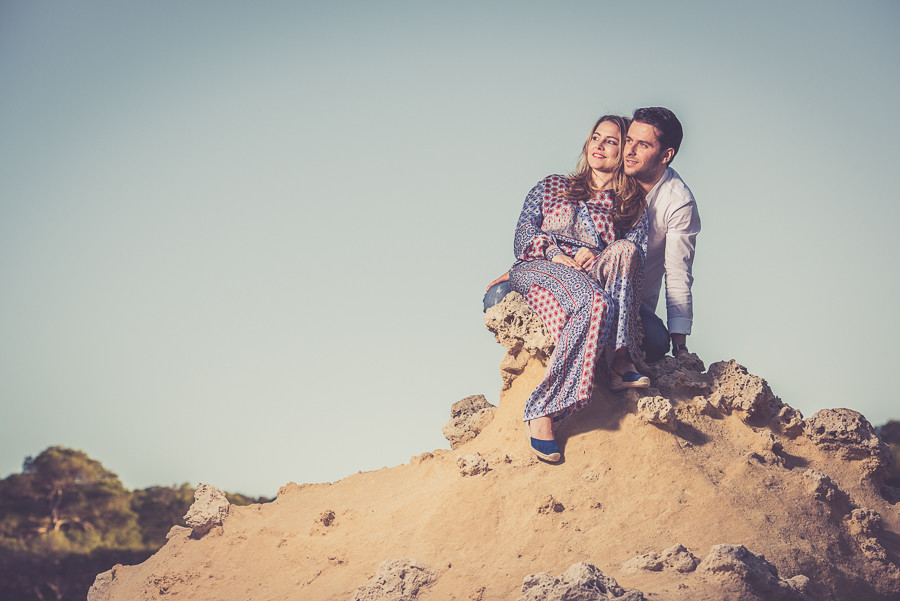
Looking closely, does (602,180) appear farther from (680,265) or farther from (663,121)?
(680,265)

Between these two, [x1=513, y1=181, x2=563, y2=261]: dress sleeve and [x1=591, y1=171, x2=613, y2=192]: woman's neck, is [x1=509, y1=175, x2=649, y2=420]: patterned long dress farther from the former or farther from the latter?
[x1=591, y1=171, x2=613, y2=192]: woman's neck

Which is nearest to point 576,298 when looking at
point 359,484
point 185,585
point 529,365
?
point 529,365

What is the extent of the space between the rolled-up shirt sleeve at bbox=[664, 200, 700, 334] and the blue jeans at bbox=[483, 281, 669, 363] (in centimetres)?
11

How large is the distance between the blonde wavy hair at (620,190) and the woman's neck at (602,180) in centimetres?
2

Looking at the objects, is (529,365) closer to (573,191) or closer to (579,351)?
(579,351)

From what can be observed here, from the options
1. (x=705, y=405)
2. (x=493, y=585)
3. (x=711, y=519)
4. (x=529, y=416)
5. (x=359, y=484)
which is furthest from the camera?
(x=359, y=484)

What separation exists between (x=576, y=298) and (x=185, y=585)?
12.2ft

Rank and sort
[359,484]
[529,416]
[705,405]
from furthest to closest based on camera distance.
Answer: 1. [359,484]
2. [705,405]
3. [529,416]

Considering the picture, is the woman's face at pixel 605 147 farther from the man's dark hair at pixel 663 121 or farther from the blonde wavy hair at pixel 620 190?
the man's dark hair at pixel 663 121

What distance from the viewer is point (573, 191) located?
23.5ft

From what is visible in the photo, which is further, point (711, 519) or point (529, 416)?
point (529, 416)

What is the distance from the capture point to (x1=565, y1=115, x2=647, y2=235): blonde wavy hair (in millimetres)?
7105

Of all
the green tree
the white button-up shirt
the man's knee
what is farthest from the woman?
the green tree

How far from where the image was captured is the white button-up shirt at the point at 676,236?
7.29 metres
